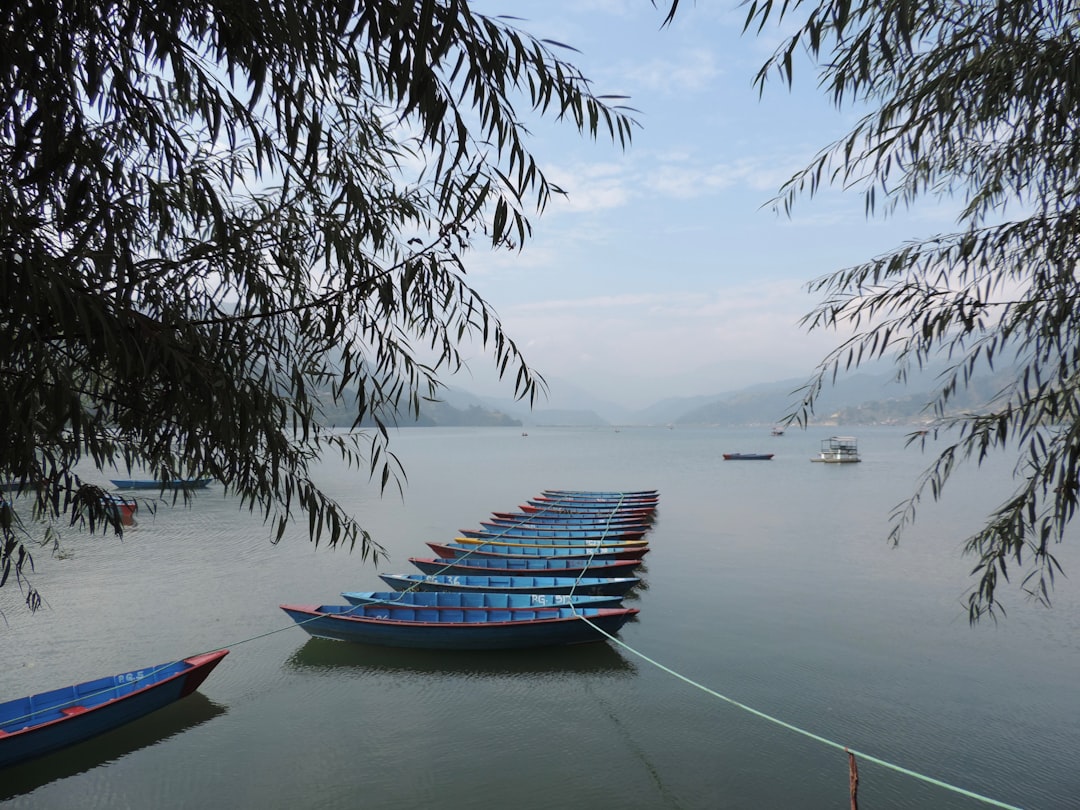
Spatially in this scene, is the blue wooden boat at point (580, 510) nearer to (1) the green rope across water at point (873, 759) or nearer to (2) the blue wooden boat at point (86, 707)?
(1) the green rope across water at point (873, 759)

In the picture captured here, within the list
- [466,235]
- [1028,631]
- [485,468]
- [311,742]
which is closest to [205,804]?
[311,742]

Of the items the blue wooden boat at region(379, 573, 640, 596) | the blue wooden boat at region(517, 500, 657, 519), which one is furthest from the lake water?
the blue wooden boat at region(517, 500, 657, 519)

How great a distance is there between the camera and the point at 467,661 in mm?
11164

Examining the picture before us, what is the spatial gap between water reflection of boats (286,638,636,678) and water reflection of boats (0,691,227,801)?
1812 millimetres

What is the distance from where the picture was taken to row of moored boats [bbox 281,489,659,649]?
36.6 ft

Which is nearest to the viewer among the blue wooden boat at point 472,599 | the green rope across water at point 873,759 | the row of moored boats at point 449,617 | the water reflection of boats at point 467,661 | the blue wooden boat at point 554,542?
the green rope across water at point 873,759

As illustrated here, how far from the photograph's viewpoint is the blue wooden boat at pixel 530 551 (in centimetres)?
1691

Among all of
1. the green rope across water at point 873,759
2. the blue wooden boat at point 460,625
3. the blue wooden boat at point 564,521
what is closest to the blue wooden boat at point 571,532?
the blue wooden boat at point 564,521

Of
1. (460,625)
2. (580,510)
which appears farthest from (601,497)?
(460,625)

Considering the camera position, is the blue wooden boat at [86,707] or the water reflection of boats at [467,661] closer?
the blue wooden boat at [86,707]

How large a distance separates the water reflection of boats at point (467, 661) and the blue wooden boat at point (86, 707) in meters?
2.39

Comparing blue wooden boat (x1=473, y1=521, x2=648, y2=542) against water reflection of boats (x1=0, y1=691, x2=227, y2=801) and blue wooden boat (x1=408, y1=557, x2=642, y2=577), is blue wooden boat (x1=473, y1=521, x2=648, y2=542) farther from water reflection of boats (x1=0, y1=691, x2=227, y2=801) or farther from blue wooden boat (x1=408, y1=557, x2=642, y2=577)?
water reflection of boats (x1=0, y1=691, x2=227, y2=801)

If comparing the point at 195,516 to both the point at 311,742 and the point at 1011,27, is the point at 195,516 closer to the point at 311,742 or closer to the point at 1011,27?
the point at 311,742

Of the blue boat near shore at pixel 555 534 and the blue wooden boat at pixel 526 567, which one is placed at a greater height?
the blue boat near shore at pixel 555 534
